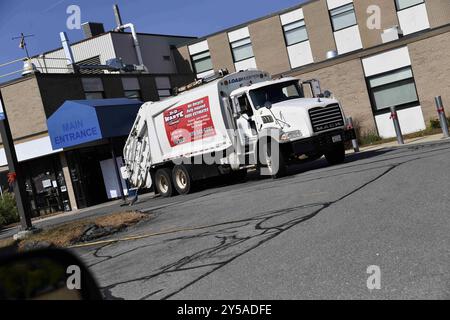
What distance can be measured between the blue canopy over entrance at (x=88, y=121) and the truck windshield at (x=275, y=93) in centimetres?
766

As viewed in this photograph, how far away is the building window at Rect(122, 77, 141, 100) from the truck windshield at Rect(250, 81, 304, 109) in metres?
14.6

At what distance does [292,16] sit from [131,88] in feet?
38.5

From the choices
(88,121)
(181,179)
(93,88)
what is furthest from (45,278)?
(93,88)

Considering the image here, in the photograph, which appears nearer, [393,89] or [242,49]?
[393,89]

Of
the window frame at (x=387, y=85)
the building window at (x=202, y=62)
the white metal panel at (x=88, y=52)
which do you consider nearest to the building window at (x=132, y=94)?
the white metal panel at (x=88, y=52)

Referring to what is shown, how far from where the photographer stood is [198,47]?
3969cm

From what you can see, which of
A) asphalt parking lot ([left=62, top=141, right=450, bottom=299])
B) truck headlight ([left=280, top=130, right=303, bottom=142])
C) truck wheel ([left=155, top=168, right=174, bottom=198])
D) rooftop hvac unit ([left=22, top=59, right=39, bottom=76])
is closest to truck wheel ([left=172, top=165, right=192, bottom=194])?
truck wheel ([left=155, top=168, right=174, bottom=198])

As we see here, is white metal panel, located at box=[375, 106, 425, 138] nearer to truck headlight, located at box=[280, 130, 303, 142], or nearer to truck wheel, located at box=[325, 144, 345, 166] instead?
truck wheel, located at box=[325, 144, 345, 166]

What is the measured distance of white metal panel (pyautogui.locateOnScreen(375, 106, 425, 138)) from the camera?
2670 centimetres

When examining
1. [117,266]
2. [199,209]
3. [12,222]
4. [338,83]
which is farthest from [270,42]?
[117,266]

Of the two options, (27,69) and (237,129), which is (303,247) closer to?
(237,129)

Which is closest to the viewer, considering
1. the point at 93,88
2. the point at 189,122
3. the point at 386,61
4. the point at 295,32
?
the point at 189,122

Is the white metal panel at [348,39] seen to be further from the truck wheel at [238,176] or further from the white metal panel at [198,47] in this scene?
the truck wheel at [238,176]

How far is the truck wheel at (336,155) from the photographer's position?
58.6 feet
